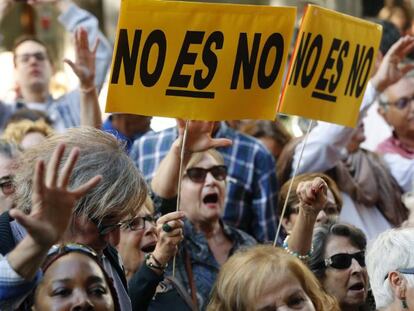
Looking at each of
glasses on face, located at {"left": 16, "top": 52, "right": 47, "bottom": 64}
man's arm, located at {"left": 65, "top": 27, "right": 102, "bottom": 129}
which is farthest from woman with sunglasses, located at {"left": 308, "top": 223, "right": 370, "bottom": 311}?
glasses on face, located at {"left": 16, "top": 52, "right": 47, "bottom": 64}

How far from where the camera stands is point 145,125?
25.9 ft

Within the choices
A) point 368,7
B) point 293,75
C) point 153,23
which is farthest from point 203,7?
point 368,7

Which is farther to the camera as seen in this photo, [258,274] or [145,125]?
[145,125]

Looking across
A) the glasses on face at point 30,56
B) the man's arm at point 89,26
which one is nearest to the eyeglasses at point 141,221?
the man's arm at point 89,26

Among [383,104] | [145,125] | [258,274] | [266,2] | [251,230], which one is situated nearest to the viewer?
[258,274]

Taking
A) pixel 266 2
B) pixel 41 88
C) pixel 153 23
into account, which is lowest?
pixel 266 2

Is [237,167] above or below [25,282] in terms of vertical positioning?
below

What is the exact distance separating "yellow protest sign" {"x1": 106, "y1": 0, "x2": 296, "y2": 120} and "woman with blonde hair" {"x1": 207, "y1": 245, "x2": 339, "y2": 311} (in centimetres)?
105

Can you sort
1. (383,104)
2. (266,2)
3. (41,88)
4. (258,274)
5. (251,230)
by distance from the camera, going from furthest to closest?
(266,2), (41,88), (383,104), (251,230), (258,274)

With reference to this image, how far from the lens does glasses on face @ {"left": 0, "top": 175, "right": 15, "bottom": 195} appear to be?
18.4ft

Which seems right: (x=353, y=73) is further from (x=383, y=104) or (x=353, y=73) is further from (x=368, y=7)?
(x=368, y=7)

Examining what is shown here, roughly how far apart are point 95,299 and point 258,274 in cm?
82

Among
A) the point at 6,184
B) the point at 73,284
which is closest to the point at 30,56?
the point at 6,184

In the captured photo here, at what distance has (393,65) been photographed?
Result: 7.22 m
